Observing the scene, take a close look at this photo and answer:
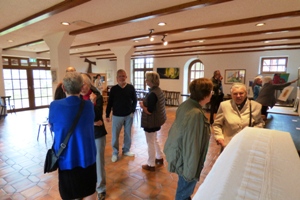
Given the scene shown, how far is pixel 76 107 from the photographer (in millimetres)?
1361

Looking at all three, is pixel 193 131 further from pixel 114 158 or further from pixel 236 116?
pixel 114 158

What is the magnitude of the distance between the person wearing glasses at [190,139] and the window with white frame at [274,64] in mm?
7025

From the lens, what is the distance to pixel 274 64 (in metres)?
6.91

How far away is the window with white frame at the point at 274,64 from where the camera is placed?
266 inches

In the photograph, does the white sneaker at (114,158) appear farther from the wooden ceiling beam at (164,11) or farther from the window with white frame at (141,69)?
the window with white frame at (141,69)

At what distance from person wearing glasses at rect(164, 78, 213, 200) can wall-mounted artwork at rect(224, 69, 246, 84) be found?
6913 mm

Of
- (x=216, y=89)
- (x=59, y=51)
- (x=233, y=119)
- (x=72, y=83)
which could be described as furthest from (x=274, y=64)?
(x=72, y=83)

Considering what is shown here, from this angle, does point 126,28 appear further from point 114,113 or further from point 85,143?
point 85,143

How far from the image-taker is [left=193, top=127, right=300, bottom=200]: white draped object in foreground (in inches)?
25.5

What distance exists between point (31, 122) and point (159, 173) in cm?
501

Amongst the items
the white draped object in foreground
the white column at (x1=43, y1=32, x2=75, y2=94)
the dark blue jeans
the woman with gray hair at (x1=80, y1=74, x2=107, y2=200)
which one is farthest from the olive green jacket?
the white column at (x1=43, y1=32, x2=75, y2=94)

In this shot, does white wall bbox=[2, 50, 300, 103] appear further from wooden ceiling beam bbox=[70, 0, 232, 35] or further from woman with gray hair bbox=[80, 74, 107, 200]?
woman with gray hair bbox=[80, 74, 107, 200]

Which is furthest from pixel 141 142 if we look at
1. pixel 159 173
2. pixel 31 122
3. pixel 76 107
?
pixel 31 122

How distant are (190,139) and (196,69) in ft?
26.7
